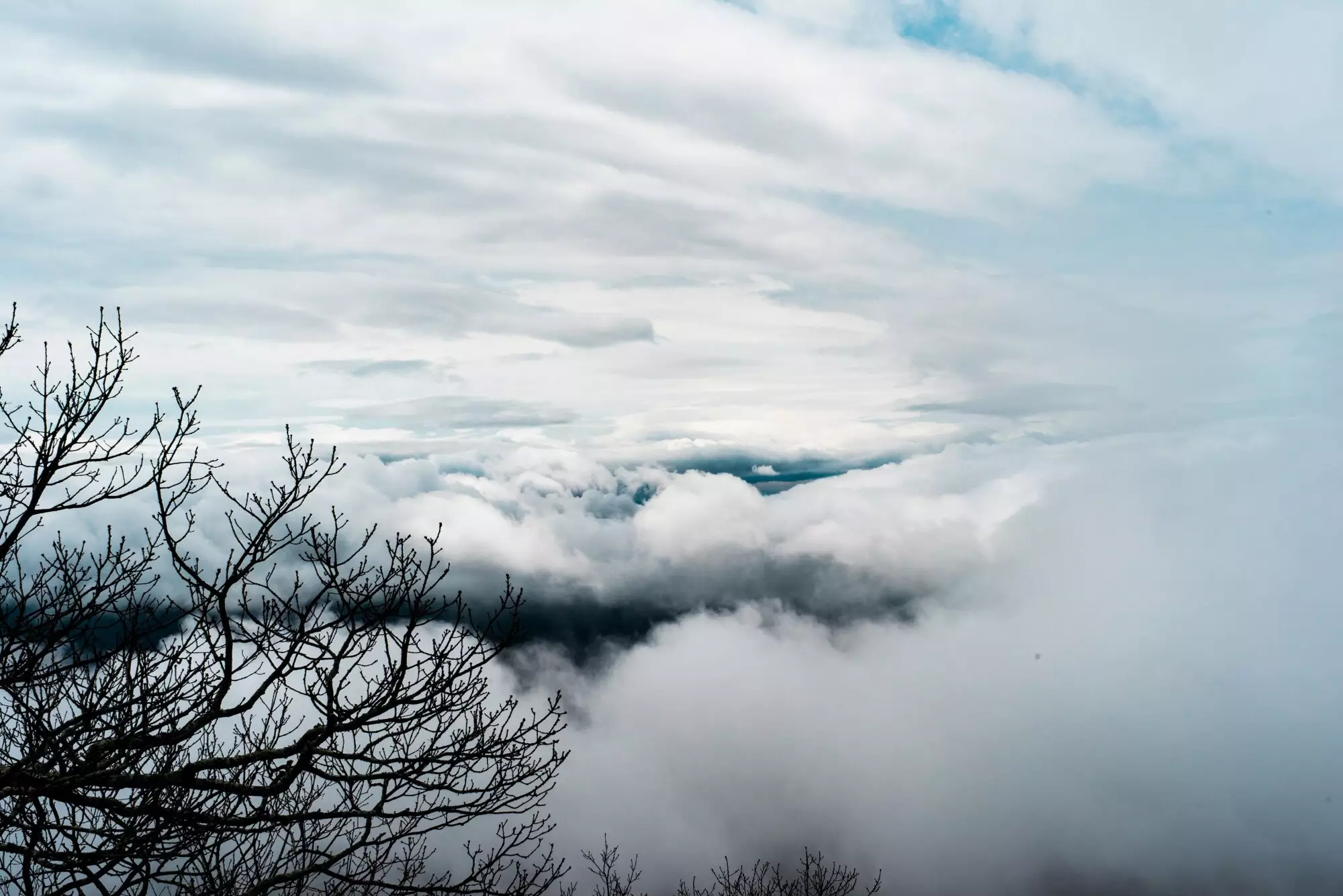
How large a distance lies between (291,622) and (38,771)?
2.60 m

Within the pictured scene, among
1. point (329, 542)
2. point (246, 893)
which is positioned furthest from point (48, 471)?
point (246, 893)

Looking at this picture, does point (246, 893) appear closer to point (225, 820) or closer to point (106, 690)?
point (225, 820)

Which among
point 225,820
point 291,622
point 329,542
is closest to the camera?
point 225,820

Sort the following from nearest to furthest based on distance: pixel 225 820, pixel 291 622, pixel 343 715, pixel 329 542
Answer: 1. pixel 225 820
2. pixel 343 715
3. pixel 329 542
4. pixel 291 622

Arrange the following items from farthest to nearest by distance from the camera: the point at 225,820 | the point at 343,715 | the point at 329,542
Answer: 1. the point at 329,542
2. the point at 343,715
3. the point at 225,820

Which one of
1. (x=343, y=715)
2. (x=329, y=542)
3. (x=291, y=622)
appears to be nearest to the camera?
(x=343, y=715)

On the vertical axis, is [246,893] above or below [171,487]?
below

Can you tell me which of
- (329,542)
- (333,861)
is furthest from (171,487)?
(333,861)

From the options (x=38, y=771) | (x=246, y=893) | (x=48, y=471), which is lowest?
(x=246, y=893)

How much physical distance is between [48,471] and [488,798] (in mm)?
5485

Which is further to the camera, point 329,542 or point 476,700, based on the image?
point 476,700

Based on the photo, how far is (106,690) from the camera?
9.59m

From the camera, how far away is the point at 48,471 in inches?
352

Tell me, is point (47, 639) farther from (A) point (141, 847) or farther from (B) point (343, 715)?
(B) point (343, 715)
